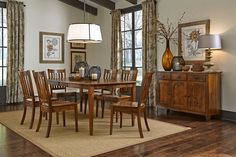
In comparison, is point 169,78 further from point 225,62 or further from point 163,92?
point 225,62

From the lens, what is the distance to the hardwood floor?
3191mm

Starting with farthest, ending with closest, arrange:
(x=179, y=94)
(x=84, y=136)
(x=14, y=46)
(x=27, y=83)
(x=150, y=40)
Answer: (x=14, y=46), (x=150, y=40), (x=179, y=94), (x=27, y=83), (x=84, y=136)

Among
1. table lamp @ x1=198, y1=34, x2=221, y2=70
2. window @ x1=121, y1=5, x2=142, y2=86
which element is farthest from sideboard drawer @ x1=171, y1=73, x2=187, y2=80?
window @ x1=121, y1=5, x2=142, y2=86

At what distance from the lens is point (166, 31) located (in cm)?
637

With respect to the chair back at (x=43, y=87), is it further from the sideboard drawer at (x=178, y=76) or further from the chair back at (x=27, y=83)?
the sideboard drawer at (x=178, y=76)

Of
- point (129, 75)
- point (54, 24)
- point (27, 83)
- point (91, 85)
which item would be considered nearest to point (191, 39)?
point (129, 75)

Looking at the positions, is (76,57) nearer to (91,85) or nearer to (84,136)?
(91,85)

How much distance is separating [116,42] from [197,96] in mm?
3267

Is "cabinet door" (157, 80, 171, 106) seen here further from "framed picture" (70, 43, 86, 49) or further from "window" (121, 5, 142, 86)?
"framed picture" (70, 43, 86, 49)

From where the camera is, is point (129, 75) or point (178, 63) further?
point (178, 63)

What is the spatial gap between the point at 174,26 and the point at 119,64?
209 cm

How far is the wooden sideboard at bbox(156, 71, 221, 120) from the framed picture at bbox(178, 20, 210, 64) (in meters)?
0.58

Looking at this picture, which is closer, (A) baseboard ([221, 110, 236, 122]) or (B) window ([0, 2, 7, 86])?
(A) baseboard ([221, 110, 236, 122])

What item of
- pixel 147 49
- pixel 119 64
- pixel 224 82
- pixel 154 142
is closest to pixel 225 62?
pixel 224 82
